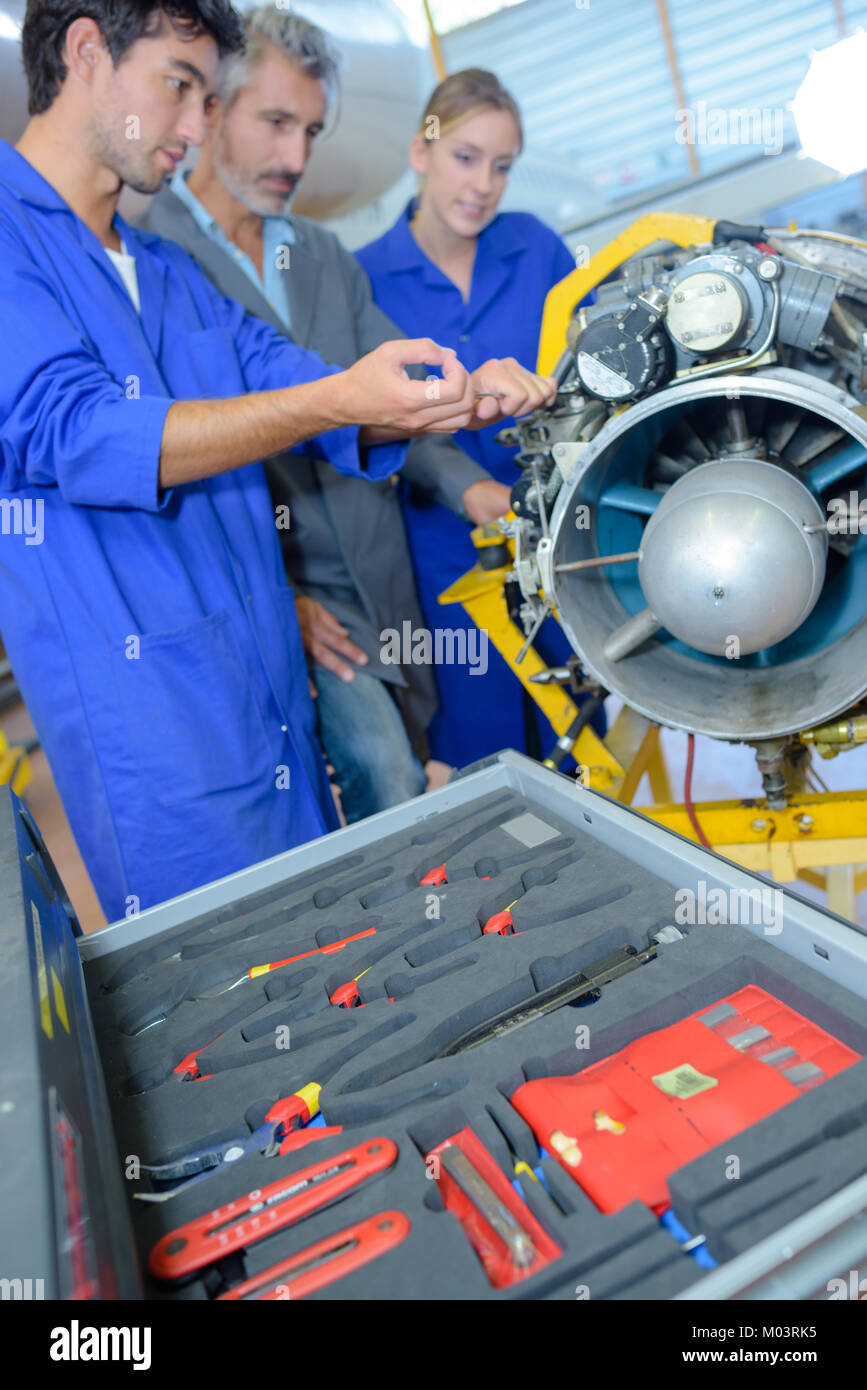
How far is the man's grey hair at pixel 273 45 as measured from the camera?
68.4 inches

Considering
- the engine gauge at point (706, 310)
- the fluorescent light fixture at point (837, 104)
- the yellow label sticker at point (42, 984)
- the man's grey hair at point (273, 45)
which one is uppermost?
the fluorescent light fixture at point (837, 104)

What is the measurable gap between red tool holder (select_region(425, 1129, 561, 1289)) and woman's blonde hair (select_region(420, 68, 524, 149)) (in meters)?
2.02

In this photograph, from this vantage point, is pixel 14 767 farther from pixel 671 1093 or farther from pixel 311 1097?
pixel 671 1093

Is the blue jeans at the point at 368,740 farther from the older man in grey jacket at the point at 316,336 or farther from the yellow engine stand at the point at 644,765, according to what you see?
the yellow engine stand at the point at 644,765

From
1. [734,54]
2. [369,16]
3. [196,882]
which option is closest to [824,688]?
[196,882]

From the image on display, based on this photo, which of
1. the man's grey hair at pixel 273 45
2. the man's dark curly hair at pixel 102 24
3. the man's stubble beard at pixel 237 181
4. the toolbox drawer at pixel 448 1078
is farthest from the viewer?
the man's stubble beard at pixel 237 181

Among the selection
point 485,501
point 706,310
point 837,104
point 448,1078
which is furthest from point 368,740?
point 837,104

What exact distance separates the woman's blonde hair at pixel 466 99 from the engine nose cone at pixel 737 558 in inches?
49.9

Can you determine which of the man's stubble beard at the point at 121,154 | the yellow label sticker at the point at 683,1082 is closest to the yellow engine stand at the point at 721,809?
the yellow label sticker at the point at 683,1082

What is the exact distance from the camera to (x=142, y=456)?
44.5 inches

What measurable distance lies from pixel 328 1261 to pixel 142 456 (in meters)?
0.90

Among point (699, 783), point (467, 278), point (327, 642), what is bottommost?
point (699, 783)

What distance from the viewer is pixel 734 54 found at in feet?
15.4

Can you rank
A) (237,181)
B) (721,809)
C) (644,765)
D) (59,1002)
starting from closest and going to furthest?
Result: 1. (59,1002)
2. (721,809)
3. (644,765)
4. (237,181)
